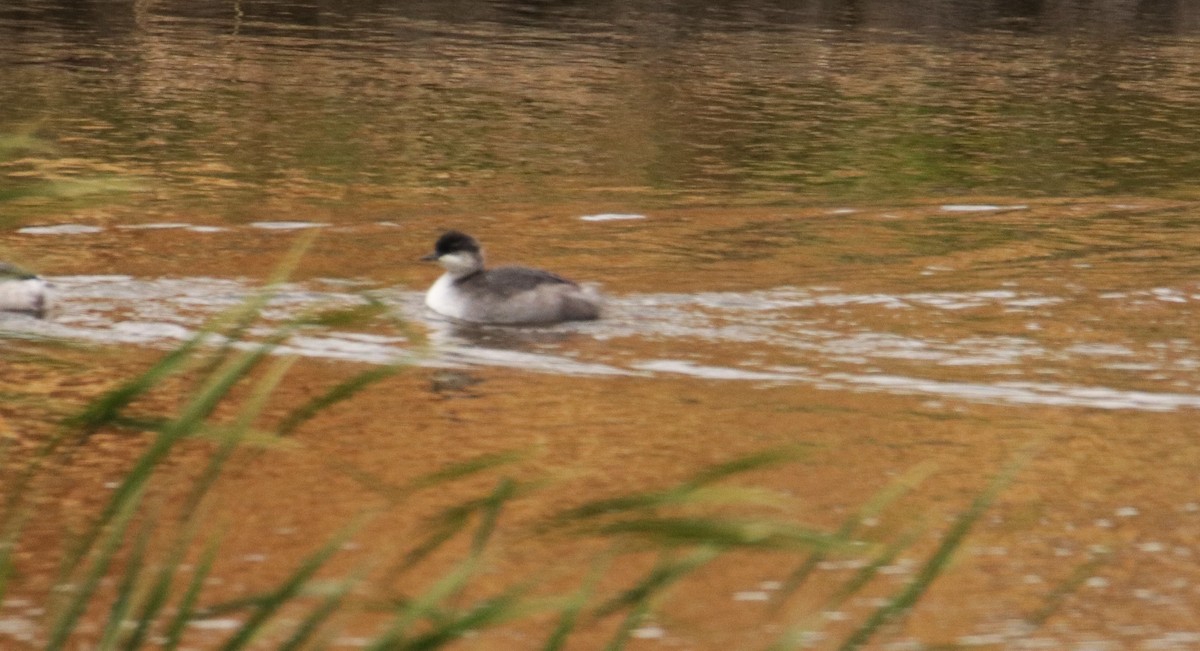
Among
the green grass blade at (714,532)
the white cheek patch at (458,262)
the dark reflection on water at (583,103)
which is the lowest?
the dark reflection on water at (583,103)

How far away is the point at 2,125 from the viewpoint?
16.2 meters

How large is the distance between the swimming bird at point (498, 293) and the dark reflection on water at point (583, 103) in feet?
6.90

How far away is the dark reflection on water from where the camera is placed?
A: 14914 mm

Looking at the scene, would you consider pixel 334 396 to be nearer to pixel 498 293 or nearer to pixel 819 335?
pixel 819 335

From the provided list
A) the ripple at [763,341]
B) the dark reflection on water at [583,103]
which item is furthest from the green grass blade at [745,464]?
the dark reflection on water at [583,103]

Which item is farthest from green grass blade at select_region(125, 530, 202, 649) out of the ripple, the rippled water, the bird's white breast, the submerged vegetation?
the bird's white breast

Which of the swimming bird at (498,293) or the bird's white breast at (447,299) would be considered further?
the bird's white breast at (447,299)

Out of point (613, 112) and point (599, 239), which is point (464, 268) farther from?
point (613, 112)

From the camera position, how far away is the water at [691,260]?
7.36m

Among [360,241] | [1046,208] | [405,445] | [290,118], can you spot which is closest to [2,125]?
[290,118]

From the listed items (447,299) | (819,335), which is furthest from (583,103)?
(819,335)

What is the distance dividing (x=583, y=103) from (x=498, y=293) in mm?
8842

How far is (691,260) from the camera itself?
12109 mm

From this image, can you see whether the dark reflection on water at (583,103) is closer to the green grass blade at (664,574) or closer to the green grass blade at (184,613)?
the green grass blade at (184,613)
